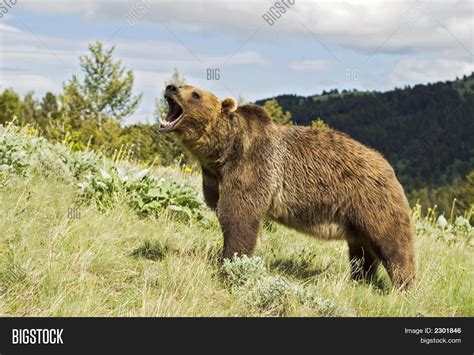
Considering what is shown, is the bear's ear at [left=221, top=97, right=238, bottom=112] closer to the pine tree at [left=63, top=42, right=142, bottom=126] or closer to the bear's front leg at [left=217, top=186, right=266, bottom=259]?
the bear's front leg at [left=217, top=186, right=266, bottom=259]

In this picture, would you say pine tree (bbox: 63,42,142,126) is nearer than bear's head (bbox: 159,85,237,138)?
No

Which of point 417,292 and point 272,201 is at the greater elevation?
point 272,201

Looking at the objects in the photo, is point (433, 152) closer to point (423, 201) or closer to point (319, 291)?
point (423, 201)

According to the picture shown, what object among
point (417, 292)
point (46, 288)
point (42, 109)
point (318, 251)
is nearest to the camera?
point (46, 288)

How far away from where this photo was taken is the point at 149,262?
5855 mm

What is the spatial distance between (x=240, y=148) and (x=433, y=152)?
7258 inches

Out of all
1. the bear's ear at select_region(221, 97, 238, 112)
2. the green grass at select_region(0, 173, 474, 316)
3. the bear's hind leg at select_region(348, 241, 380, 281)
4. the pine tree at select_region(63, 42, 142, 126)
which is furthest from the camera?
the pine tree at select_region(63, 42, 142, 126)

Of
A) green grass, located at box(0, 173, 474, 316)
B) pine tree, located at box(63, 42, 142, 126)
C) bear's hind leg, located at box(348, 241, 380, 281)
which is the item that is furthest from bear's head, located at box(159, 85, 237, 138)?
pine tree, located at box(63, 42, 142, 126)

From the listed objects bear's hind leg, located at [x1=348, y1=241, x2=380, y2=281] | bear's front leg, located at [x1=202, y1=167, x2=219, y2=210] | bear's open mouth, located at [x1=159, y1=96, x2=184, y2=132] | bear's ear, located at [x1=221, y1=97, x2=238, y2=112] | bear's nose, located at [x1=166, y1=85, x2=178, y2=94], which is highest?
bear's nose, located at [x1=166, y1=85, x2=178, y2=94]

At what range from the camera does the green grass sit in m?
4.76

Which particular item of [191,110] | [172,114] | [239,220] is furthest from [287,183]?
[172,114]

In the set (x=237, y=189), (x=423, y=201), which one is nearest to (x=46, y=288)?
(x=237, y=189)

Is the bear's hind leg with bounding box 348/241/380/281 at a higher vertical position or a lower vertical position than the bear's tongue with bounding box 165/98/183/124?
lower
